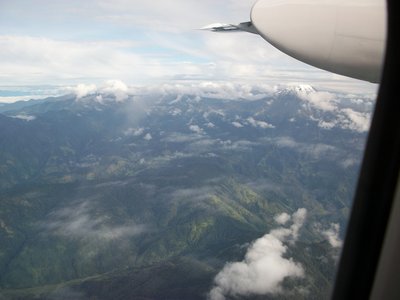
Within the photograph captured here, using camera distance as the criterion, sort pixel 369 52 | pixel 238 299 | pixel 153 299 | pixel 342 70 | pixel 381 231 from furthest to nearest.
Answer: pixel 238 299 → pixel 153 299 → pixel 342 70 → pixel 369 52 → pixel 381 231

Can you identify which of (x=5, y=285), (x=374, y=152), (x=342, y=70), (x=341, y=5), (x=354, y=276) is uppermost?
(x=341, y=5)

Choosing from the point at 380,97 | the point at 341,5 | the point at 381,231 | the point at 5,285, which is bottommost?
the point at 5,285

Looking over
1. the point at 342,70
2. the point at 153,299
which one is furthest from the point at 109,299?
the point at 342,70

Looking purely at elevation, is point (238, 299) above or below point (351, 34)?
below

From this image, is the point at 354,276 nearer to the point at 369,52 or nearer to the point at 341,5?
the point at 369,52

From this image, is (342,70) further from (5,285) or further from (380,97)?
(5,285)

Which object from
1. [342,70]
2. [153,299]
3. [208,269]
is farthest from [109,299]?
[342,70]

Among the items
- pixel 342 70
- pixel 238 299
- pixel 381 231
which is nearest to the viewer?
pixel 381 231

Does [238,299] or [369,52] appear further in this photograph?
[238,299]

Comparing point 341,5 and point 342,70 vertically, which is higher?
point 341,5
